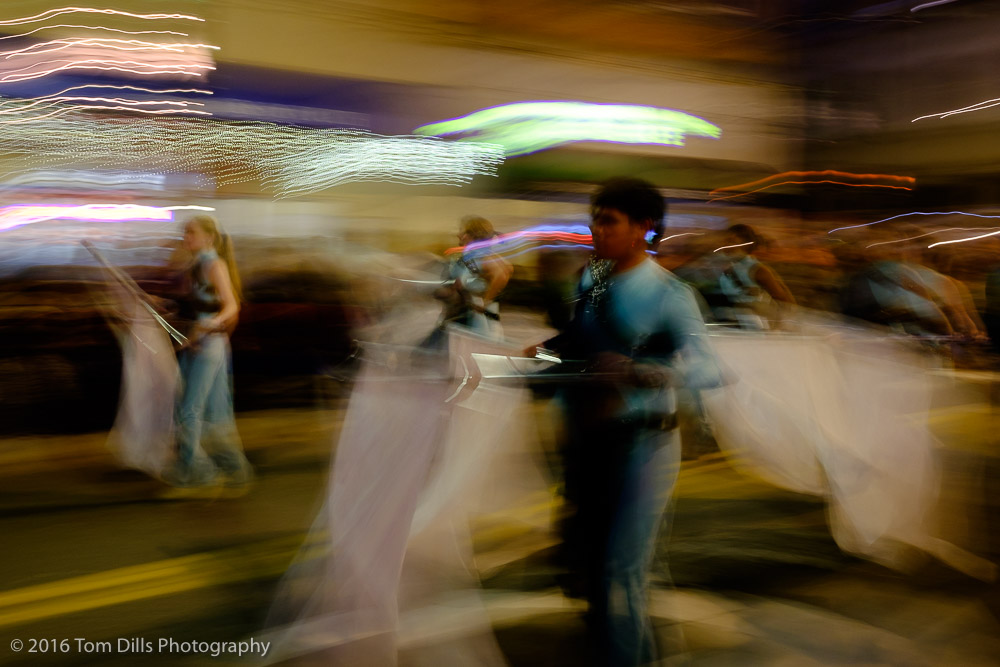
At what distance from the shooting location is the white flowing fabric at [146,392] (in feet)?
19.1

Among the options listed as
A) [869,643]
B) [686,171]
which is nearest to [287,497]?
[869,643]

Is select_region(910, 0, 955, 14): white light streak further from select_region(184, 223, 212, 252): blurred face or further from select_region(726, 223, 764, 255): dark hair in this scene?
select_region(184, 223, 212, 252): blurred face

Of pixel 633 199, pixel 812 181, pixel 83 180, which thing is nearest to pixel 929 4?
pixel 812 181

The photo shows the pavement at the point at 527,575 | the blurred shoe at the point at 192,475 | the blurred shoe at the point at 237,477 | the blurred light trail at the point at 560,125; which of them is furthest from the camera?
the blurred light trail at the point at 560,125

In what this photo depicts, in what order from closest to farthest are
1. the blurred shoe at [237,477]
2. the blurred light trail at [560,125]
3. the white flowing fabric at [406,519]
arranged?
the white flowing fabric at [406,519] < the blurred shoe at [237,477] < the blurred light trail at [560,125]

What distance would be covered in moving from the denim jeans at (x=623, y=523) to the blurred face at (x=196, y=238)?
3.44 metres

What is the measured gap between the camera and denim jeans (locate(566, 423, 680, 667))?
2689 mm

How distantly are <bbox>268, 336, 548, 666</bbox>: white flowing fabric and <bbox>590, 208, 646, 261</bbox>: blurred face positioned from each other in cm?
64

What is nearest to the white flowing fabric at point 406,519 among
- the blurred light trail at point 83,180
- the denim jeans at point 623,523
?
the denim jeans at point 623,523

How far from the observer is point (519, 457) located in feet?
11.6

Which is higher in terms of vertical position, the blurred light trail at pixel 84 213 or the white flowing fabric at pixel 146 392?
the blurred light trail at pixel 84 213

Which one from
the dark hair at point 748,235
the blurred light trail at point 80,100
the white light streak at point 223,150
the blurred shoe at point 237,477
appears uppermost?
the blurred light trail at point 80,100

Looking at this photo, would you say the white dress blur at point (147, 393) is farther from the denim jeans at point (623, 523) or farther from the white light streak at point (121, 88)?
the denim jeans at point (623, 523)

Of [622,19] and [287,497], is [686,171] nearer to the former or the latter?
[622,19]
